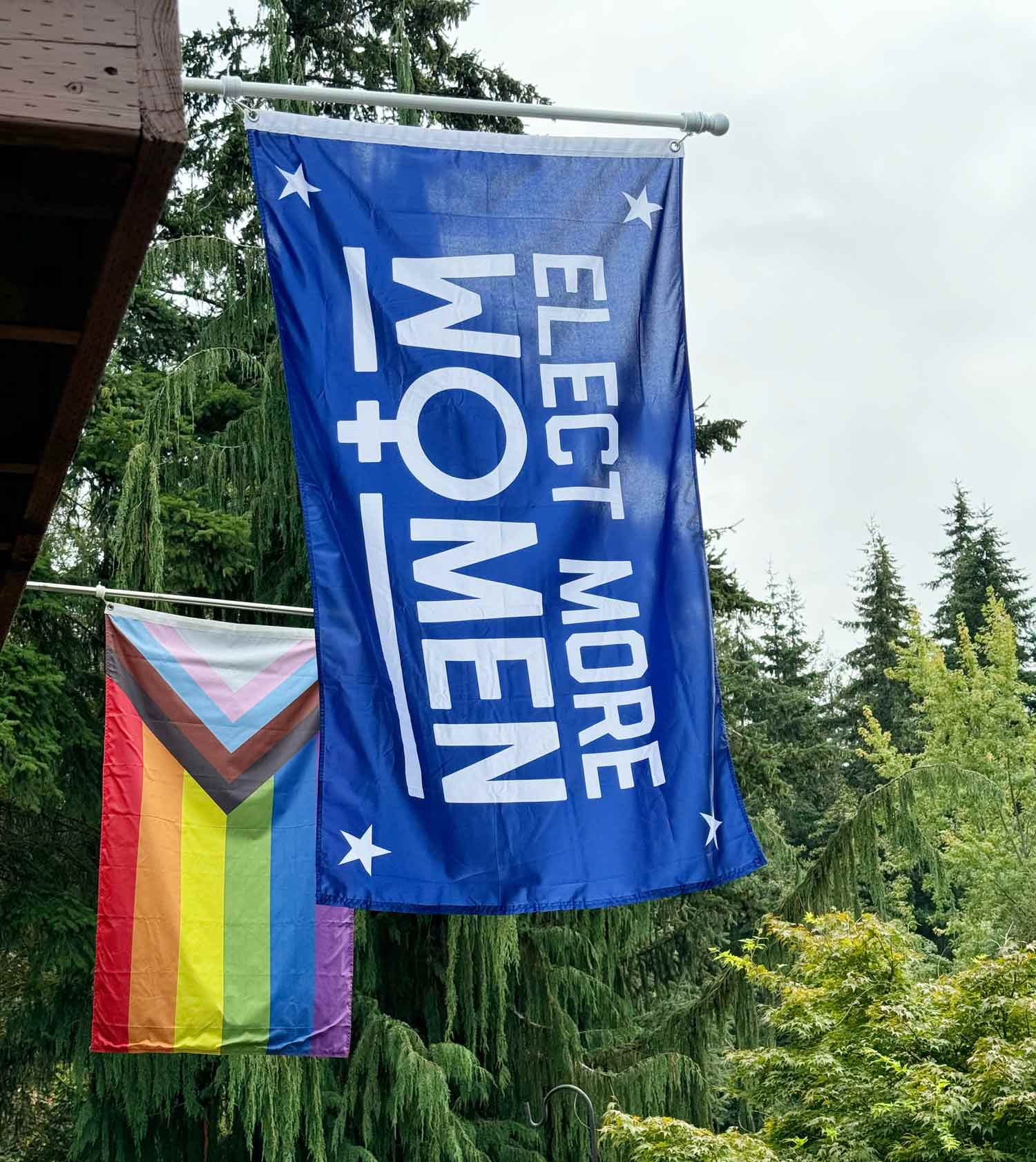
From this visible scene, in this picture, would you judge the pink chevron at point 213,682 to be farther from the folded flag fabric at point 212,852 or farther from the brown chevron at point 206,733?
the brown chevron at point 206,733

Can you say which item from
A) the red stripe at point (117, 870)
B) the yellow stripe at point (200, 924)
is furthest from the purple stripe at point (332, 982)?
the red stripe at point (117, 870)

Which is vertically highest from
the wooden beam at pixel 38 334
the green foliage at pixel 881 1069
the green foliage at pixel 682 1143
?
the wooden beam at pixel 38 334

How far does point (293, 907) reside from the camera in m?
7.41

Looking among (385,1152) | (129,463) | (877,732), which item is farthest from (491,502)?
(877,732)

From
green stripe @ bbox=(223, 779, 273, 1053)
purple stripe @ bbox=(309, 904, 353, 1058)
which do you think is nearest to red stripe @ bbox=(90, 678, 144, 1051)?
green stripe @ bbox=(223, 779, 273, 1053)

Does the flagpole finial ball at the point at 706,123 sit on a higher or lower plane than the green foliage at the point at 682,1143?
higher

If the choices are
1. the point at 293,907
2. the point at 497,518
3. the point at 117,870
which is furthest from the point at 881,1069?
the point at 497,518

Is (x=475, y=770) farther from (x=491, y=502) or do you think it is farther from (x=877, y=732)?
(x=877, y=732)

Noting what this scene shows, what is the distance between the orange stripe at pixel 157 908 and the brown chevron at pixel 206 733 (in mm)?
82

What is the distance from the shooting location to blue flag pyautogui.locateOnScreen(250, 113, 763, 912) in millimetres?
4398

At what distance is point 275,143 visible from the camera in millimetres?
4676

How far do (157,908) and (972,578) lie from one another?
47597 mm

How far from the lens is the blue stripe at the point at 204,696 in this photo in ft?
23.8

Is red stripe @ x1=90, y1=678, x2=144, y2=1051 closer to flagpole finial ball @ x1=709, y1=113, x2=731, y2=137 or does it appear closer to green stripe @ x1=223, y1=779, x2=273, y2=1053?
green stripe @ x1=223, y1=779, x2=273, y2=1053
